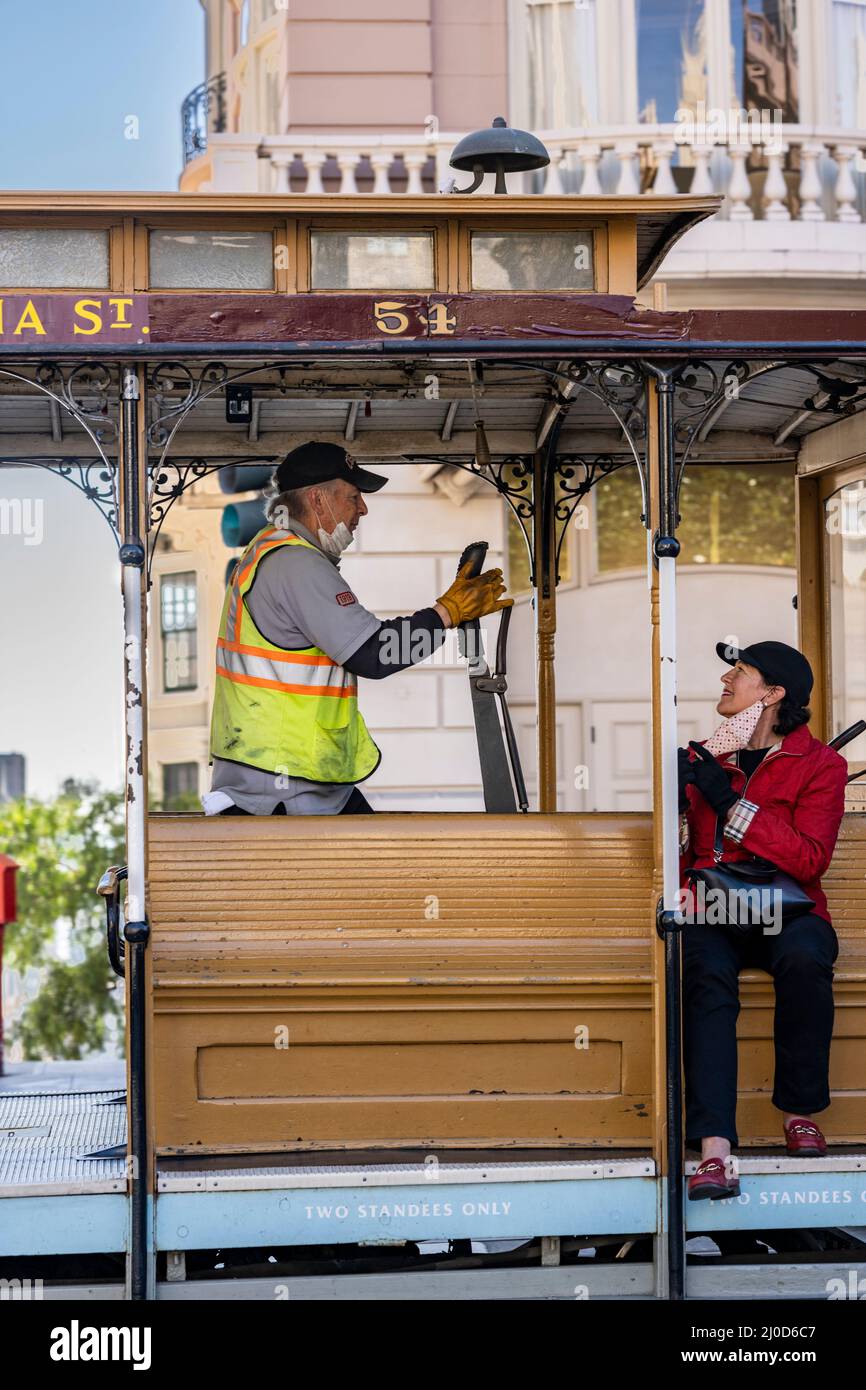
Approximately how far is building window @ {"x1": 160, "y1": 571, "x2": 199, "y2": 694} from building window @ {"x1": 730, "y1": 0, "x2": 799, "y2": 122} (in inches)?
289

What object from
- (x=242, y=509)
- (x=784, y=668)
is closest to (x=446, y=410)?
(x=784, y=668)

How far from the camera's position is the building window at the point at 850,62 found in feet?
48.5

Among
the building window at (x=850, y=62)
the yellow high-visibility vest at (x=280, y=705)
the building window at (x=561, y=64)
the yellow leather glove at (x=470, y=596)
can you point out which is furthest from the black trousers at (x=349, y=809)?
the building window at (x=850, y=62)

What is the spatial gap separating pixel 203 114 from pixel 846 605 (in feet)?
40.9

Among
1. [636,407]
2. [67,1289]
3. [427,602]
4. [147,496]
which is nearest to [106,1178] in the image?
[67,1289]

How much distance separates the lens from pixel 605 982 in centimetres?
588

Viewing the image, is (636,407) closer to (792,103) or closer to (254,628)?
(254,628)

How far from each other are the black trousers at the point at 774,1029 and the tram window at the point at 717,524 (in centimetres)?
972

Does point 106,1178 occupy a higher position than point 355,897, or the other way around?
point 355,897

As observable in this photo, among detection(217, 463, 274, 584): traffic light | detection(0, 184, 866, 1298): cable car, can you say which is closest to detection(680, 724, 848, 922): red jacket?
detection(0, 184, 866, 1298): cable car

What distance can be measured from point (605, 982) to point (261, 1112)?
1.19 m

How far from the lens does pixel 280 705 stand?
625 centimetres

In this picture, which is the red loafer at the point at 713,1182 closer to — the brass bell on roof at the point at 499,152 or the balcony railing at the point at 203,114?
the brass bell on roof at the point at 499,152

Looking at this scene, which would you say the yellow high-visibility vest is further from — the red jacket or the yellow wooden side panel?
the red jacket
